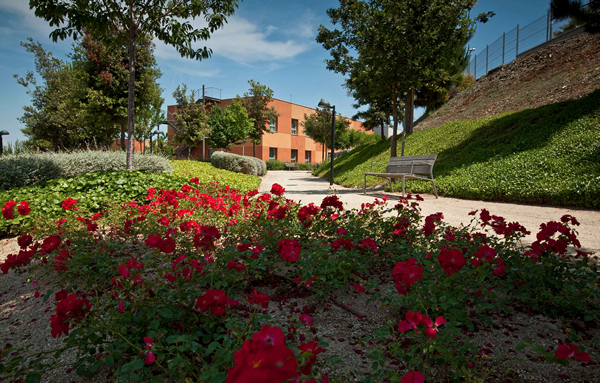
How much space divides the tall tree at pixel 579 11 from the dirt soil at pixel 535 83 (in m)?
2.71

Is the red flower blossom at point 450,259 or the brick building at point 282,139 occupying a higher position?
the brick building at point 282,139

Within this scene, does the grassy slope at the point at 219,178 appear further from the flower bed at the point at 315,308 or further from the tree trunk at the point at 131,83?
the flower bed at the point at 315,308

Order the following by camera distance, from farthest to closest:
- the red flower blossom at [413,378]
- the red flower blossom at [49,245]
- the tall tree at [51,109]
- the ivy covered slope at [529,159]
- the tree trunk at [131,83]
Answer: the tall tree at [51,109], the tree trunk at [131,83], the ivy covered slope at [529,159], the red flower blossom at [49,245], the red flower blossom at [413,378]

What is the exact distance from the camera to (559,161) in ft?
21.2

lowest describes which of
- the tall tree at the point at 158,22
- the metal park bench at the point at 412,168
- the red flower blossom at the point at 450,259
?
the red flower blossom at the point at 450,259

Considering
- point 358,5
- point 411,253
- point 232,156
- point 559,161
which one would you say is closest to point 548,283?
point 411,253

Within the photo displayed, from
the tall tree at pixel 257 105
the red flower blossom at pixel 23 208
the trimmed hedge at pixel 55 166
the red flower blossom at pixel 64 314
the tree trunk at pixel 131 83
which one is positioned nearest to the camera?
the red flower blossom at pixel 64 314

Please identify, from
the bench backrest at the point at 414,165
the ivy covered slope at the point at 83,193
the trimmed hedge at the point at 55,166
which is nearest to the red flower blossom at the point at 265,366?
the ivy covered slope at the point at 83,193

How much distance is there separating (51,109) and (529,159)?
28.8 metres

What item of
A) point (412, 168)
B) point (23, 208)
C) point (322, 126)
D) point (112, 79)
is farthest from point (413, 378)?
point (322, 126)

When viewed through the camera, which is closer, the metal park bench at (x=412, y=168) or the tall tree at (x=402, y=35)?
the metal park bench at (x=412, y=168)

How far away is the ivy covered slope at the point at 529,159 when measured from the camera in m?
5.78

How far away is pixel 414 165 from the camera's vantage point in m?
7.93

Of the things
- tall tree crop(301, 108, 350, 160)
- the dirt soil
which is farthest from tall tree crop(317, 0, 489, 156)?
tall tree crop(301, 108, 350, 160)
